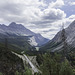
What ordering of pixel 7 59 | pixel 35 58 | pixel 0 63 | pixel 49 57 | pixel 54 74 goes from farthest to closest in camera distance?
pixel 35 58, pixel 7 59, pixel 0 63, pixel 49 57, pixel 54 74

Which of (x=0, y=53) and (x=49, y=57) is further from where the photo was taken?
(x=0, y=53)

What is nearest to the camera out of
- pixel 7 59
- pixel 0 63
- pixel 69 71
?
pixel 69 71

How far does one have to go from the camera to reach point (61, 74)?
1612 centimetres

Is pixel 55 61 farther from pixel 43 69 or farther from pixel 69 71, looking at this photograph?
pixel 69 71

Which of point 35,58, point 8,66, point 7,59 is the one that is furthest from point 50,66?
point 35,58

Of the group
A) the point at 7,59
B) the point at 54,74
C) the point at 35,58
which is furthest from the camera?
the point at 35,58

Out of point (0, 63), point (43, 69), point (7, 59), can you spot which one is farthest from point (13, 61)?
point (43, 69)

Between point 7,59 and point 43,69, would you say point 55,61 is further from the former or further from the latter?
point 7,59

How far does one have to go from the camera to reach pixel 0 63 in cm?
6625

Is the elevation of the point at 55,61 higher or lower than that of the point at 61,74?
higher

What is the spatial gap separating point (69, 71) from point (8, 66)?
57.3 meters

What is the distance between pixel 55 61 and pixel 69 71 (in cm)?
399

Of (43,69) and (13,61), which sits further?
(13,61)

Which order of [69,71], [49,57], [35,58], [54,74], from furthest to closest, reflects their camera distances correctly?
1. [35,58]
2. [49,57]
3. [54,74]
4. [69,71]
